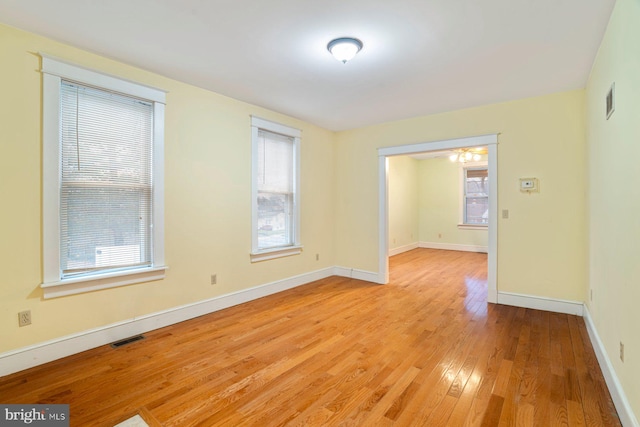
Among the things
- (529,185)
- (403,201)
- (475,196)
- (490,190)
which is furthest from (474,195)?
(529,185)

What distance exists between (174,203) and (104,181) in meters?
0.66

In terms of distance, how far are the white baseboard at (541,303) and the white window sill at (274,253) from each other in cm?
284

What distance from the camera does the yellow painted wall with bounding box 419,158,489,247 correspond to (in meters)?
8.32

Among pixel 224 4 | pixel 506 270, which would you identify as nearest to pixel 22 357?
pixel 224 4

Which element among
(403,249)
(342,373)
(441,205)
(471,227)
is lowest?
(342,373)

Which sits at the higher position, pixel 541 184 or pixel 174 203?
pixel 541 184

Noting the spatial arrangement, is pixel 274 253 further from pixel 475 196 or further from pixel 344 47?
pixel 475 196

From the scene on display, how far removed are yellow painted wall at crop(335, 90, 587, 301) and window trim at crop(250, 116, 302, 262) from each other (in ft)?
6.49

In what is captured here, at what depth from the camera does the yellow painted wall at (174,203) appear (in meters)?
2.30

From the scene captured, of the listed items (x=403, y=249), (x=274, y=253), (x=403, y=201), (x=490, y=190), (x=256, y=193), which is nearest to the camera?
(x=490, y=190)

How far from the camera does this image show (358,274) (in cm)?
522

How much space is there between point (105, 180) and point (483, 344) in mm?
3747

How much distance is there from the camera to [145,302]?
9.98ft

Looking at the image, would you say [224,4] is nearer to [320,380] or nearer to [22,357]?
[320,380]
